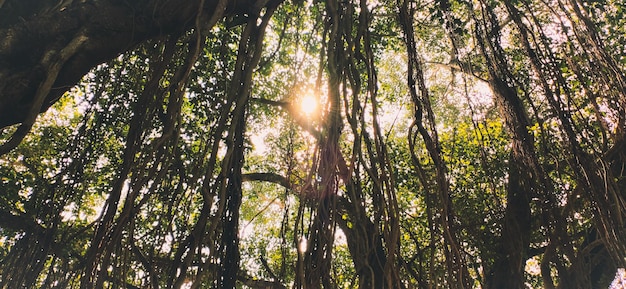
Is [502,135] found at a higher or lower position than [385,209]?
higher

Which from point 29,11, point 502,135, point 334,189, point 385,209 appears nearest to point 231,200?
point 334,189

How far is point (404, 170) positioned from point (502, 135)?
2.91ft

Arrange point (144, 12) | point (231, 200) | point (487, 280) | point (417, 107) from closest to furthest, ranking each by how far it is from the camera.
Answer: point (417, 107) < point (231, 200) < point (144, 12) < point (487, 280)

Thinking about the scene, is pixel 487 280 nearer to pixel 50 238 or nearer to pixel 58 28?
pixel 50 238

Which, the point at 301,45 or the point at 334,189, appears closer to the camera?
the point at 334,189

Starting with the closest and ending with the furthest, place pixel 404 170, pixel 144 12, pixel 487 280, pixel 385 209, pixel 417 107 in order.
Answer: pixel 385 209
pixel 417 107
pixel 144 12
pixel 487 280
pixel 404 170

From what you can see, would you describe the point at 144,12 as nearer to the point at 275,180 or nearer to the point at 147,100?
the point at 147,100

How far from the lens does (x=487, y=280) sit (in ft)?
10.3

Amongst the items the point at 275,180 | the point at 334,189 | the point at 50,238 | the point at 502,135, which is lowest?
the point at 50,238

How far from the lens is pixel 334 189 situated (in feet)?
3.51

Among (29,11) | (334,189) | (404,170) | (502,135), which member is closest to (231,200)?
(334,189)

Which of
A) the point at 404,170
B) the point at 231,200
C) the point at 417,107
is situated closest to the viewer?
the point at 417,107

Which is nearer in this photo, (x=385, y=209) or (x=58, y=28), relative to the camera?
(x=385, y=209)

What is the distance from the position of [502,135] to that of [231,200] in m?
2.94
